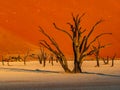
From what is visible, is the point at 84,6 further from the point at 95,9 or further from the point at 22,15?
the point at 22,15

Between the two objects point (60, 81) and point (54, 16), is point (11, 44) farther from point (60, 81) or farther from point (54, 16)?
point (60, 81)

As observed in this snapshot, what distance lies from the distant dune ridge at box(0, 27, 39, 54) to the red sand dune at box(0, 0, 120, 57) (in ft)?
4.28

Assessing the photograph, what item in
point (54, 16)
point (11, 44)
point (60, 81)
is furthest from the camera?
point (54, 16)

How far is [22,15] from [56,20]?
14.1ft

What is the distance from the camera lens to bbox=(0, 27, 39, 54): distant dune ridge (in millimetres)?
49188

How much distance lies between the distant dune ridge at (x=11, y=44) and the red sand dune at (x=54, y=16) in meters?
1.31

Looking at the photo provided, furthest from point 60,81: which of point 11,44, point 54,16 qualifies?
point 54,16

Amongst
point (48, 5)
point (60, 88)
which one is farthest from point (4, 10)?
point (60, 88)

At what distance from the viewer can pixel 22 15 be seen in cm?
5678

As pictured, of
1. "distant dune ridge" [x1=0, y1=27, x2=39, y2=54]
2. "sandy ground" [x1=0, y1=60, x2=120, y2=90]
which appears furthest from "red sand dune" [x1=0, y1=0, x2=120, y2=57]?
"sandy ground" [x1=0, y1=60, x2=120, y2=90]

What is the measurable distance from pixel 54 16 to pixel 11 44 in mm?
8402

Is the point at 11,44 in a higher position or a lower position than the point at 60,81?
higher

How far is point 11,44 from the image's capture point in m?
51.2

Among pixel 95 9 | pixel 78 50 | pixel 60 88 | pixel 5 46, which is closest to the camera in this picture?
pixel 60 88
